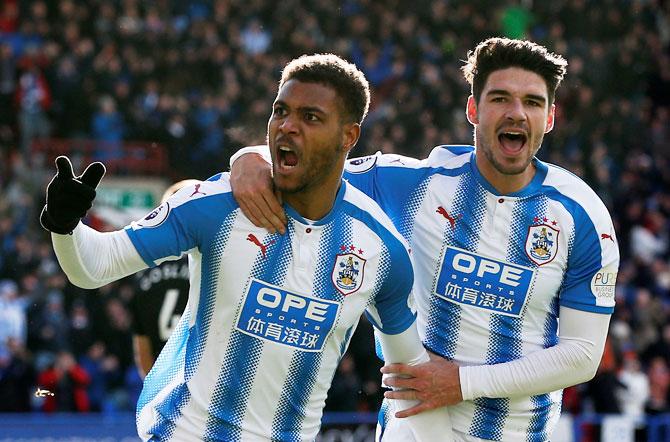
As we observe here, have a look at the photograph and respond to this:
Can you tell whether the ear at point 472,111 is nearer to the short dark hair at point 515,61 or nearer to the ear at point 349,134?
the short dark hair at point 515,61

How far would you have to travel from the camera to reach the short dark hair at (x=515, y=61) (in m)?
5.07

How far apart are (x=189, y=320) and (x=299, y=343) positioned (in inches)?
16.7

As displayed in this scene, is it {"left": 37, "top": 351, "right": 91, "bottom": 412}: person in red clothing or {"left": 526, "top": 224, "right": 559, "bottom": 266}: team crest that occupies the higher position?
{"left": 526, "top": 224, "right": 559, "bottom": 266}: team crest

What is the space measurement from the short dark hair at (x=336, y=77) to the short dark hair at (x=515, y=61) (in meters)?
0.77

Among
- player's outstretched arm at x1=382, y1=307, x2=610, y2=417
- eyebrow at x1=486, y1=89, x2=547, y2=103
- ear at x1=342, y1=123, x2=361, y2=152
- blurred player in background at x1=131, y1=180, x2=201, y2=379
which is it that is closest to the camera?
ear at x1=342, y1=123, x2=361, y2=152

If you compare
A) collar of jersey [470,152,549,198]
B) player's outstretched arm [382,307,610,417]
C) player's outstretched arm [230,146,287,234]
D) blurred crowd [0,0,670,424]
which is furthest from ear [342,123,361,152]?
blurred crowd [0,0,670,424]

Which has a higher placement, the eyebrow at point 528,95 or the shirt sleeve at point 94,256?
the eyebrow at point 528,95

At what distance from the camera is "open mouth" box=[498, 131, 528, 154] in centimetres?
498

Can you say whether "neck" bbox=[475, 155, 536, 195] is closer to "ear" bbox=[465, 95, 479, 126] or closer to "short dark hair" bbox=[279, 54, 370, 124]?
"ear" bbox=[465, 95, 479, 126]

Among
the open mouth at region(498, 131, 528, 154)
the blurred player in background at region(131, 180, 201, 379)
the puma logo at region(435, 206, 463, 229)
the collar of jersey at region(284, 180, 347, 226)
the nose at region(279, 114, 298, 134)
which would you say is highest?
the open mouth at region(498, 131, 528, 154)

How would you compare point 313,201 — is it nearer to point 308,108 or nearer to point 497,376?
point 308,108

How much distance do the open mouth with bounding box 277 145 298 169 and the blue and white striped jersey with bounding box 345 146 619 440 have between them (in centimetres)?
82

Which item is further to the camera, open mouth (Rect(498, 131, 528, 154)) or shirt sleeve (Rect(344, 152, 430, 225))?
shirt sleeve (Rect(344, 152, 430, 225))

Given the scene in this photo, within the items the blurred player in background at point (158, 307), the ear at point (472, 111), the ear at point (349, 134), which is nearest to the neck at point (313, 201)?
the ear at point (349, 134)
